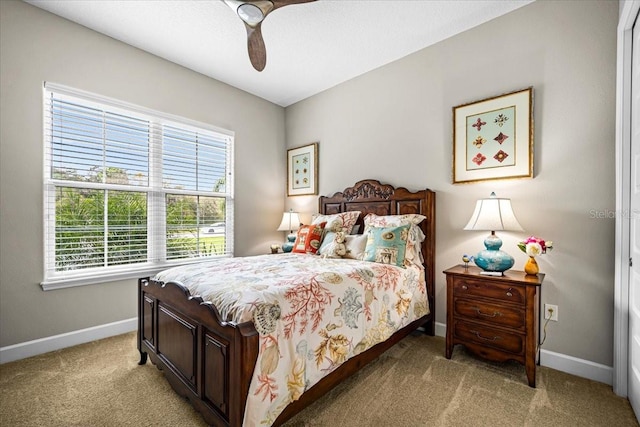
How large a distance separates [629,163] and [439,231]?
1365 mm

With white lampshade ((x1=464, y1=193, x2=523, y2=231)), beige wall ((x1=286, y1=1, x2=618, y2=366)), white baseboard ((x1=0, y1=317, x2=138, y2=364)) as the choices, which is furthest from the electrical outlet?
white baseboard ((x1=0, y1=317, x2=138, y2=364))

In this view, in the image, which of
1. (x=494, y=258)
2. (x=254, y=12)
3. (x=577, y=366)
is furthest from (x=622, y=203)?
(x=254, y=12)

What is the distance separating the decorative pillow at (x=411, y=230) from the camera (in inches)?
105

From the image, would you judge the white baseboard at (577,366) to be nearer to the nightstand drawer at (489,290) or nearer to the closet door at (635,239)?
the closet door at (635,239)

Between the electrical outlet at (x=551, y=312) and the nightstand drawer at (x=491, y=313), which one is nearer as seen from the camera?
the nightstand drawer at (x=491, y=313)

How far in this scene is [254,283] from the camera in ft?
5.64

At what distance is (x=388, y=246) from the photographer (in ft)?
8.38

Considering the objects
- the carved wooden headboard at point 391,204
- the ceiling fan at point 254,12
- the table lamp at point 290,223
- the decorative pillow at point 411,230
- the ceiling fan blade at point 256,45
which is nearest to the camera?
the ceiling fan at point 254,12

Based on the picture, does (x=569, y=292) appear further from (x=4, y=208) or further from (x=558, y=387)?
(x=4, y=208)

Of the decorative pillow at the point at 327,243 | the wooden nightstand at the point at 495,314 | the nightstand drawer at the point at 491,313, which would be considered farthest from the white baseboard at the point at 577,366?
the decorative pillow at the point at 327,243

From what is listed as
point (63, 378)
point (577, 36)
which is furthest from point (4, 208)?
point (577, 36)

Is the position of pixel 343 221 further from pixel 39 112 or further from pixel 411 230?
pixel 39 112

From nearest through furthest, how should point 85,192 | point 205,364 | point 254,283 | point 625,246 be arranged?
point 205,364 → point 254,283 → point 625,246 → point 85,192

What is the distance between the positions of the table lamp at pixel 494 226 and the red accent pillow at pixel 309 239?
148 centimetres
